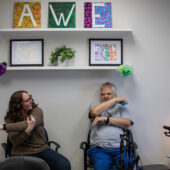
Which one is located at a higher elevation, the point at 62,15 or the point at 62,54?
the point at 62,15

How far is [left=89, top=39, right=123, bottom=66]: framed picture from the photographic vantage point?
2.85 m

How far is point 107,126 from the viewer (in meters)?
2.60

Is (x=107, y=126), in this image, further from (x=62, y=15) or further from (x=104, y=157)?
Answer: (x=62, y=15)

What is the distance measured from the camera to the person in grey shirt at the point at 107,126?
2441 mm

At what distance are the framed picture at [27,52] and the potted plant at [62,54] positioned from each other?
7.0 inches

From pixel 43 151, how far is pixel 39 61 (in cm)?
108

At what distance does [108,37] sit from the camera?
9.50ft

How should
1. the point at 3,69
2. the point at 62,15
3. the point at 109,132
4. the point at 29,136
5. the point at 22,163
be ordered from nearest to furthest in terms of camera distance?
the point at 22,163, the point at 29,136, the point at 109,132, the point at 3,69, the point at 62,15

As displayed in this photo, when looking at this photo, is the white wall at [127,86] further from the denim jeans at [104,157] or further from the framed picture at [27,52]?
the denim jeans at [104,157]

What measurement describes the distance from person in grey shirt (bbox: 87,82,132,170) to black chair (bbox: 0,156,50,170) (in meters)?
0.77

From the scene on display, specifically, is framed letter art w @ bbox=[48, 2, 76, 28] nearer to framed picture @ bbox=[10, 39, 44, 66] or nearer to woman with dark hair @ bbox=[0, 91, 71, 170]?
framed picture @ bbox=[10, 39, 44, 66]

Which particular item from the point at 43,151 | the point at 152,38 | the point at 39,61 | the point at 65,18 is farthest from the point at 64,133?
the point at 152,38

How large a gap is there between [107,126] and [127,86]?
61 cm

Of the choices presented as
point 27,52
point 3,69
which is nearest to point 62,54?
point 27,52
